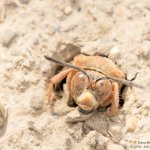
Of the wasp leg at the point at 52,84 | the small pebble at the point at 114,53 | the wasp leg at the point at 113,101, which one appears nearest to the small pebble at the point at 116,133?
the wasp leg at the point at 113,101

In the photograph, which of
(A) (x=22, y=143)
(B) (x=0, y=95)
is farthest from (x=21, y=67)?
(A) (x=22, y=143)

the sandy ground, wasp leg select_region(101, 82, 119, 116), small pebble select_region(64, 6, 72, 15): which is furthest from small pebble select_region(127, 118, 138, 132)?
small pebble select_region(64, 6, 72, 15)

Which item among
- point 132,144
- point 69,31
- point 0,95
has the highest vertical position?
point 69,31

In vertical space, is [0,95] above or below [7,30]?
below

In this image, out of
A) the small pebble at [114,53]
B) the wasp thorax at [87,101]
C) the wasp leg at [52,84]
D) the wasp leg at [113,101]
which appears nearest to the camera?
the wasp thorax at [87,101]

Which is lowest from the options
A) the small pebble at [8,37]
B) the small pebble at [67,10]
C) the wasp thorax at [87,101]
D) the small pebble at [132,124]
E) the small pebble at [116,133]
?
the small pebble at [116,133]

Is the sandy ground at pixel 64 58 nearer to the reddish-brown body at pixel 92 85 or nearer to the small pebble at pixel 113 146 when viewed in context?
the small pebble at pixel 113 146

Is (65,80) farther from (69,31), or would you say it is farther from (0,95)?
(0,95)

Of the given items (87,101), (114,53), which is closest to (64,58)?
(114,53)
